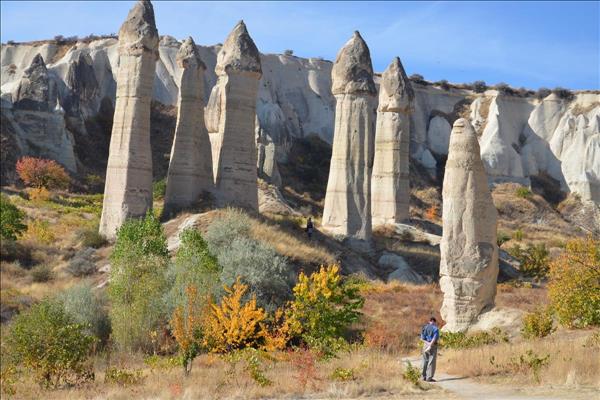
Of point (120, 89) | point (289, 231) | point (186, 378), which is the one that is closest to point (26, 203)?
point (120, 89)

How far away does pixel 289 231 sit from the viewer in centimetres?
2544

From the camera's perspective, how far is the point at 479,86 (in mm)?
68312

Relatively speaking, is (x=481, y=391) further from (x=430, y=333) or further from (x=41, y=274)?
(x=41, y=274)

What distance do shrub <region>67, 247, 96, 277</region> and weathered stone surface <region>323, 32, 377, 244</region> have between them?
9081 mm

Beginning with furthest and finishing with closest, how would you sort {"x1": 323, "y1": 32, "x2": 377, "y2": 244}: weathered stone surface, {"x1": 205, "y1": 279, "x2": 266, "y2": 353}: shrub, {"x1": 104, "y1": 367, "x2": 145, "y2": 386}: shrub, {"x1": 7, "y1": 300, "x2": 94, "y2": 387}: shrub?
{"x1": 323, "y1": 32, "x2": 377, "y2": 244}: weathered stone surface, {"x1": 205, "y1": 279, "x2": 266, "y2": 353}: shrub, {"x1": 7, "y1": 300, "x2": 94, "y2": 387}: shrub, {"x1": 104, "y1": 367, "x2": 145, "y2": 386}: shrub

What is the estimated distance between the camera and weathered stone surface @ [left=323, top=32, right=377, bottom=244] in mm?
27906

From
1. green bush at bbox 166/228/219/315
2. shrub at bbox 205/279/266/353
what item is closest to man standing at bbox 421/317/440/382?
shrub at bbox 205/279/266/353

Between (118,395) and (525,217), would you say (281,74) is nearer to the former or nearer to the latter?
(525,217)

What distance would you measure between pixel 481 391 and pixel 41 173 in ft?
102

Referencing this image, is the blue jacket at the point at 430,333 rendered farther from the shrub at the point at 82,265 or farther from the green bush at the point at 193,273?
the shrub at the point at 82,265

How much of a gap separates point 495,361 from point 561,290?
2714 millimetres

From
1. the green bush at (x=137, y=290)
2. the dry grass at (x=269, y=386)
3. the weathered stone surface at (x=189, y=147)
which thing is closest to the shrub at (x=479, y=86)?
the weathered stone surface at (x=189, y=147)

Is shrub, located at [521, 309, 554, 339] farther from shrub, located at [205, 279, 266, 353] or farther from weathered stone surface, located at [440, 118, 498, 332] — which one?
shrub, located at [205, 279, 266, 353]

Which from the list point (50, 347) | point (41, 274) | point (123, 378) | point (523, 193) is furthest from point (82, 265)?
point (523, 193)
